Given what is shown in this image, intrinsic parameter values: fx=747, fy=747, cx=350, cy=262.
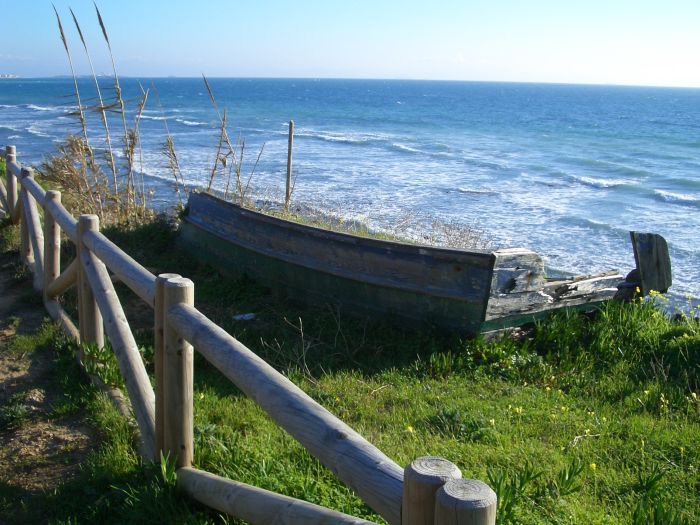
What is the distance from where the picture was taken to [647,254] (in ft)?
23.8

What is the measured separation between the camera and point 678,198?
2231cm

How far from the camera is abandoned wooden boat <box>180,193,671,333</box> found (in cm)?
606

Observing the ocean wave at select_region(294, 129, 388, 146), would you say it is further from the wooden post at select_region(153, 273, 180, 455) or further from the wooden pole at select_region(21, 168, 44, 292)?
the wooden post at select_region(153, 273, 180, 455)

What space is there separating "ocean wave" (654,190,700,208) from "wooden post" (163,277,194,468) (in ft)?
68.3

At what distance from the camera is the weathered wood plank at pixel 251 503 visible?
7.84 ft

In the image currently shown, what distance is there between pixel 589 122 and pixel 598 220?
41.7 metres

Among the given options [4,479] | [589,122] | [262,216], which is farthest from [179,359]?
[589,122]

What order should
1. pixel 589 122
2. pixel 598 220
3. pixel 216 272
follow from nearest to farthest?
pixel 216 272, pixel 598 220, pixel 589 122

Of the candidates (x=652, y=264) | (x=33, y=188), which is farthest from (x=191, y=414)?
(x=652, y=264)

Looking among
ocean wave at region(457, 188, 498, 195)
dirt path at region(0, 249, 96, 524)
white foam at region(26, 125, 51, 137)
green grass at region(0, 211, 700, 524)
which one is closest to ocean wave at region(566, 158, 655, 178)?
ocean wave at region(457, 188, 498, 195)

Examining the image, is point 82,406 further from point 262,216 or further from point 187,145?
point 187,145

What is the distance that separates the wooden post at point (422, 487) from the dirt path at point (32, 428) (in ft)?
7.69

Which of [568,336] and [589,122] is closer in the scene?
[568,336]

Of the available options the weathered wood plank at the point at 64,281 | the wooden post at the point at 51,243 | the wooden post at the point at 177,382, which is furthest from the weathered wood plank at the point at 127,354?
the wooden post at the point at 51,243
